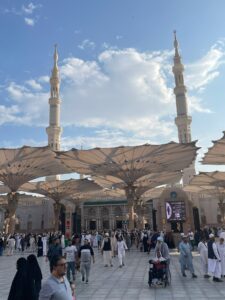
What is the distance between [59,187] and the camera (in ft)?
135

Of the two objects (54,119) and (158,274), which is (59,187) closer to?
(54,119)

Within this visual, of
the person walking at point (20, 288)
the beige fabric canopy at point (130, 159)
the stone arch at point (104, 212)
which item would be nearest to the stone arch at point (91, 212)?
the stone arch at point (104, 212)

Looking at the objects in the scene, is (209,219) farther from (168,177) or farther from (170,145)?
(170,145)

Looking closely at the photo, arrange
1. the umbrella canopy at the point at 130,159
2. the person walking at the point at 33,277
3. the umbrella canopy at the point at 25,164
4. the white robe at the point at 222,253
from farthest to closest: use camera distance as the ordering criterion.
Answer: the umbrella canopy at the point at 25,164 → the umbrella canopy at the point at 130,159 → the white robe at the point at 222,253 → the person walking at the point at 33,277

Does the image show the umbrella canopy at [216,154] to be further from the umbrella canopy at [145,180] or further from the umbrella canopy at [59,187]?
the umbrella canopy at [59,187]

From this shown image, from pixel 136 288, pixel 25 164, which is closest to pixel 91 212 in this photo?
pixel 25 164

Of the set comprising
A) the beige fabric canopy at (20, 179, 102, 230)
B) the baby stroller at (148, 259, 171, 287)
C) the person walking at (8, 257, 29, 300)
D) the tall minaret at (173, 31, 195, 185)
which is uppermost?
the tall minaret at (173, 31, 195, 185)

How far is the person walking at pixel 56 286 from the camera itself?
3340mm

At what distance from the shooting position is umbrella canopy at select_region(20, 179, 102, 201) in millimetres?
39391

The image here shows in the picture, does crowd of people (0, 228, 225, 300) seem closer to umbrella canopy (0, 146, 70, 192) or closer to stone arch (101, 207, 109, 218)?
umbrella canopy (0, 146, 70, 192)

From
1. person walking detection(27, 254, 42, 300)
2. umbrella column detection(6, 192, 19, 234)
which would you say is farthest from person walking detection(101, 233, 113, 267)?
umbrella column detection(6, 192, 19, 234)

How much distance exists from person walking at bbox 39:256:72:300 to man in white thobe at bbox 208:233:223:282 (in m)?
7.57

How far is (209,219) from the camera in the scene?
177 feet

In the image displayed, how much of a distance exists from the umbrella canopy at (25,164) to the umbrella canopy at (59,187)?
7.26 m
